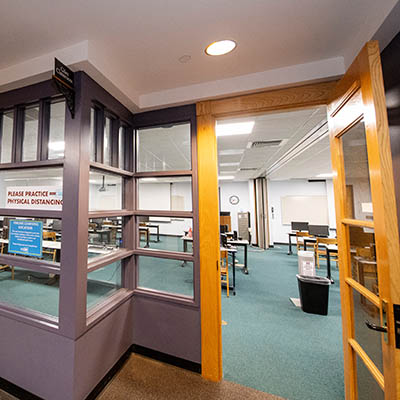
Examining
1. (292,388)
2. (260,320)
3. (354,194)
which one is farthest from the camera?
(260,320)

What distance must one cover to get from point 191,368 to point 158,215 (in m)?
1.43

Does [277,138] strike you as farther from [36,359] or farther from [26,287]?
[26,287]

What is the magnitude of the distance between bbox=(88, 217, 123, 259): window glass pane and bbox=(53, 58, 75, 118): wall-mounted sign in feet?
A: 3.09

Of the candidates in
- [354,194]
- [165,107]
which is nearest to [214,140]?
[165,107]

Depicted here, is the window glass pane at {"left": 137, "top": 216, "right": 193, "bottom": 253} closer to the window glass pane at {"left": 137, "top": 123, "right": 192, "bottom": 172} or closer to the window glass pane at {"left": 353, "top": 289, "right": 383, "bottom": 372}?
the window glass pane at {"left": 137, "top": 123, "right": 192, "bottom": 172}

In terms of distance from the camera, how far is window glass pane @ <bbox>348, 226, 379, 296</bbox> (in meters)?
1.05

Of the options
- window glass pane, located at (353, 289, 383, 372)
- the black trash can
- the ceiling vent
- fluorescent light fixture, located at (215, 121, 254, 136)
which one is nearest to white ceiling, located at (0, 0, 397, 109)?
fluorescent light fixture, located at (215, 121, 254, 136)

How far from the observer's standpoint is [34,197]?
→ 153 centimetres

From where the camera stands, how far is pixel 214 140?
1.72 metres

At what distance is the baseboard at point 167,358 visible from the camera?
169 cm

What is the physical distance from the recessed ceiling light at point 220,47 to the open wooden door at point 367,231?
76 cm

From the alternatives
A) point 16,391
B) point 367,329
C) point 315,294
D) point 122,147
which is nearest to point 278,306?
point 315,294

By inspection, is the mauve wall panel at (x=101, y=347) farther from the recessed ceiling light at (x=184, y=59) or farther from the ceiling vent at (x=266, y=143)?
the ceiling vent at (x=266, y=143)

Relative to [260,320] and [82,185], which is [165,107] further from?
[260,320]
